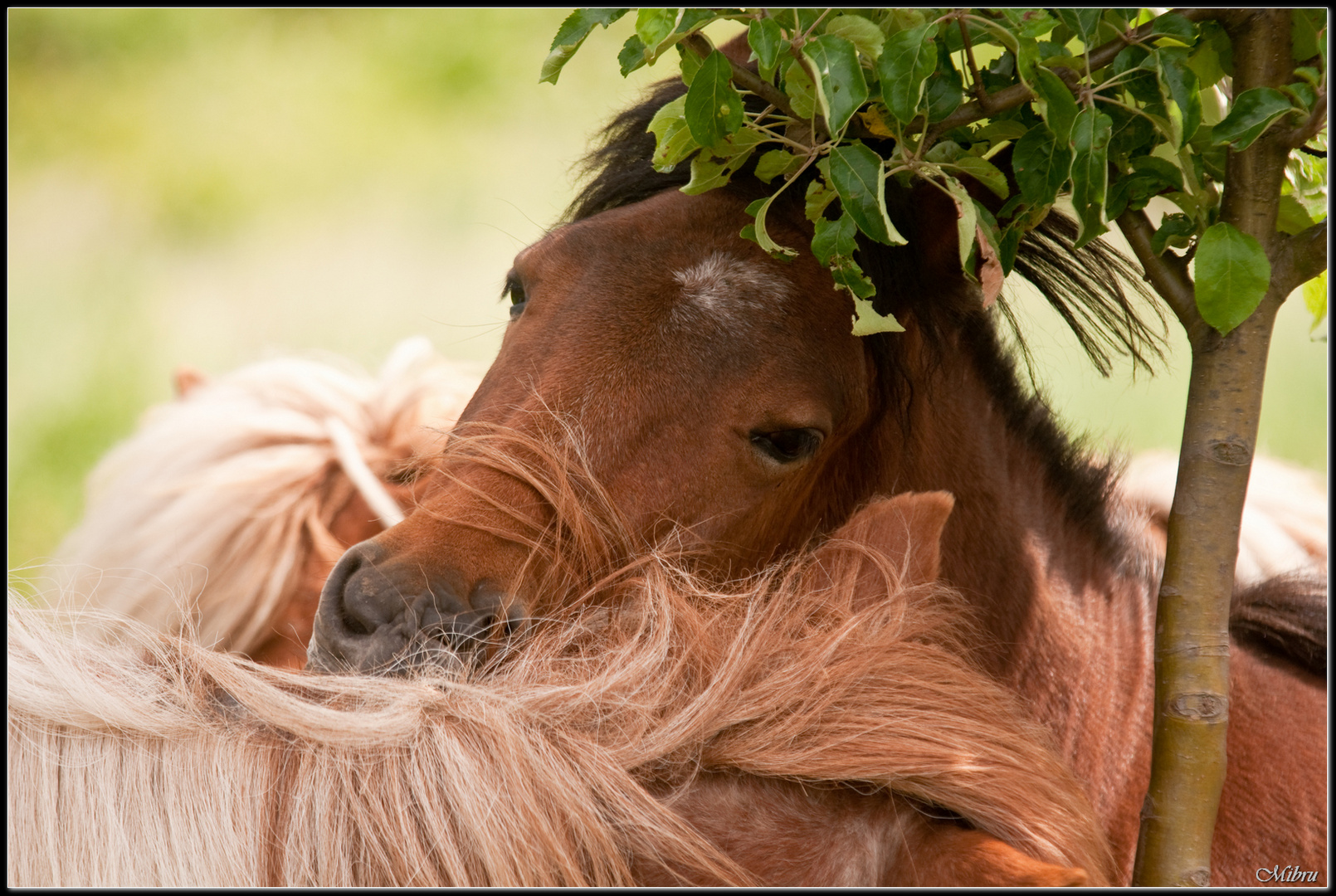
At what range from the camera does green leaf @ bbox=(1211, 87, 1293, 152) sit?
70 centimetres

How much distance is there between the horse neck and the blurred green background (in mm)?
2960

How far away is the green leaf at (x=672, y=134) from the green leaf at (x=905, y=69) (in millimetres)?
198

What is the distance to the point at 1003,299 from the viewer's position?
123 cm

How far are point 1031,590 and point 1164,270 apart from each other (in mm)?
471

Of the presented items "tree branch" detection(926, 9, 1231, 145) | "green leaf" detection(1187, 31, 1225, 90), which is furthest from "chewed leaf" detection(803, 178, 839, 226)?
"green leaf" detection(1187, 31, 1225, 90)

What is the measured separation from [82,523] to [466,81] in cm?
335

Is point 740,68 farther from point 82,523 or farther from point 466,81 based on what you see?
point 466,81

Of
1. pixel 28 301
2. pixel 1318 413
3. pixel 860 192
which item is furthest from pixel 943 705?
pixel 28 301

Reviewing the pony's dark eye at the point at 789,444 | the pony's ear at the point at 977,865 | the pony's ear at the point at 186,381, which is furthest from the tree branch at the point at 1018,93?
the pony's ear at the point at 186,381

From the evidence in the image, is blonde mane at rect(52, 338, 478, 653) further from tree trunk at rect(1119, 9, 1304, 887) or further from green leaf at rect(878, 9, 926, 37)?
tree trunk at rect(1119, 9, 1304, 887)

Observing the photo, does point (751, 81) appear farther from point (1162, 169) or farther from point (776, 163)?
point (1162, 169)

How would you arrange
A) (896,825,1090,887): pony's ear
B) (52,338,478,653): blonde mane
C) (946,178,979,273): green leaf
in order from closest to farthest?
(896,825,1090,887): pony's ear < (946,178,979,273): green leaf < (52,338,478,653): blonde mane

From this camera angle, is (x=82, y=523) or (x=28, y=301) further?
(x=28, y=301)

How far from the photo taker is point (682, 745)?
0.66m
